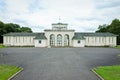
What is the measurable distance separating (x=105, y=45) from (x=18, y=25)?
5607cm

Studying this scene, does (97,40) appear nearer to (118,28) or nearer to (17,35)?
(118,28)

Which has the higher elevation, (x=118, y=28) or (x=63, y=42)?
(x=118, y=28)

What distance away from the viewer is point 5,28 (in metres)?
91.3

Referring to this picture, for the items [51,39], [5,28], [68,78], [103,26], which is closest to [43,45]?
[51,39]

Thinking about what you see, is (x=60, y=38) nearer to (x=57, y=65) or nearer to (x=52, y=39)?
(x=52, y=39)

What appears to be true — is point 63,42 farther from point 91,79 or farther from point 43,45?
point 91,79

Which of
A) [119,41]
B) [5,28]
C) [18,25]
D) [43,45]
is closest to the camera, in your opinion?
[43,45]

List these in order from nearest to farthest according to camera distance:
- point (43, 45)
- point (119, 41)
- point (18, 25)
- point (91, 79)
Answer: point (91, 79)
point (43, 45)
point (119, 41)
point (18, 25)

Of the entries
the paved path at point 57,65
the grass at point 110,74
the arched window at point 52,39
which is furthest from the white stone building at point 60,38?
the grass at point 110,74

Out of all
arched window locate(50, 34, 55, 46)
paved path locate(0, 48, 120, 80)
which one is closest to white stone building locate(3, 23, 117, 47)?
arched window locate(50, 34, 55, 46)

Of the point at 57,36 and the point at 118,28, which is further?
the point at 118,28

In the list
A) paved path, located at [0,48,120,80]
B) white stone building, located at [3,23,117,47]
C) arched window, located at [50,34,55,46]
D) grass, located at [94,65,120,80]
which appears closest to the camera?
grass, located at [94,65,120,80]

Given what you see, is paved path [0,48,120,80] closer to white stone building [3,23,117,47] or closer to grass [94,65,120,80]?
grass [94,65,120,80]

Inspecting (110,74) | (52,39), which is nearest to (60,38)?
(52,39)
